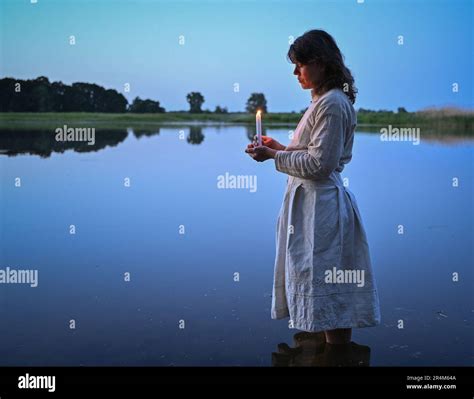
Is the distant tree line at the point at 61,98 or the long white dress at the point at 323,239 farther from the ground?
the distant tree line at the point at 61,98

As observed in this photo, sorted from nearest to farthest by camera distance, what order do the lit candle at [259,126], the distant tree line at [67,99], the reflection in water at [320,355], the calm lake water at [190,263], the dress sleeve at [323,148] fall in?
the dress sleeve at [323,148], the lit candle at [259,126], the reflection in water at [320,355], the calm lake water at [190,263], the distant tree line at [67,99]

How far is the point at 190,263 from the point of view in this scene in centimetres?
433

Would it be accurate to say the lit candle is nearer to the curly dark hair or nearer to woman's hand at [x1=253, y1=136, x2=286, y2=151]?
woman's hand at [x1=253, y1=136, x2=286, y2=151]

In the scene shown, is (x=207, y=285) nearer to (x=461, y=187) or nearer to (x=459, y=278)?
(x=459, y=278)

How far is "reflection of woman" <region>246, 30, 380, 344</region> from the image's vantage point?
8.44 feet

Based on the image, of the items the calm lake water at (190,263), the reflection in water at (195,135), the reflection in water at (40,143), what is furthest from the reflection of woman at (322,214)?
the reflection in water at (195,135)

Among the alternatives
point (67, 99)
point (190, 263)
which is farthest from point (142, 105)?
point (190, 263)

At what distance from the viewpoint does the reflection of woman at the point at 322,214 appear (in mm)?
2572

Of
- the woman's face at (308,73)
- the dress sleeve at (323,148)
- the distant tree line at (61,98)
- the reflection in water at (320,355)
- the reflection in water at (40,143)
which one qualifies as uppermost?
the distant tree line at (61,98)

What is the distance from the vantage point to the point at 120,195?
662cm

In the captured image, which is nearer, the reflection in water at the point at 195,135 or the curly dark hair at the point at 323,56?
the curly dark hair at the point at 323,56

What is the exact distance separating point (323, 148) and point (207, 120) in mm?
13744

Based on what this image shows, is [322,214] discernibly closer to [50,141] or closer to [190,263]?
[190,263]

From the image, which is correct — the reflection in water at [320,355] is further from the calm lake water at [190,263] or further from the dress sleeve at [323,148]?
the dress sleeve at [323,148]
